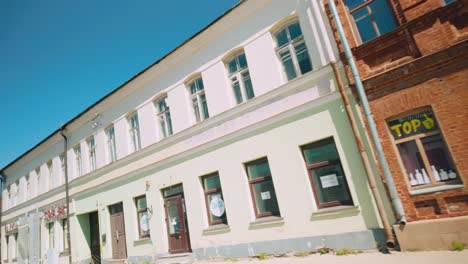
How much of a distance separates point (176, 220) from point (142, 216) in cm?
206

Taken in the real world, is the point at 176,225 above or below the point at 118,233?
below

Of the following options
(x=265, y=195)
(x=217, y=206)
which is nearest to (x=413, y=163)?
(x=265, y=195)

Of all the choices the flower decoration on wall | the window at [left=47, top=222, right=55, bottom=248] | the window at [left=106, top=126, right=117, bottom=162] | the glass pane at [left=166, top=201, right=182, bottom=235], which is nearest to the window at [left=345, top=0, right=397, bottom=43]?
the glass pane at [left=166, top=201, right=182, bottom=235]

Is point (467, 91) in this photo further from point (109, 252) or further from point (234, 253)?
point (109, 252)

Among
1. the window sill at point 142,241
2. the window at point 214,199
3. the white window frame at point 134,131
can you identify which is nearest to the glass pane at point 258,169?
the window at point 214,199

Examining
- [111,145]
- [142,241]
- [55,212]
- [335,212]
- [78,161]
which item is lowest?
[335,212]

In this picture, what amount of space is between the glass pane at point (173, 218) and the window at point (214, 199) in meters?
1.65

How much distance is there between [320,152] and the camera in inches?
314

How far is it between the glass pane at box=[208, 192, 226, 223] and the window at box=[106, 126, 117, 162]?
647 cm

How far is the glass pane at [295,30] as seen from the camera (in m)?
8.80

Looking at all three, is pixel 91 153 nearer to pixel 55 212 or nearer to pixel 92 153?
pixel 92 153

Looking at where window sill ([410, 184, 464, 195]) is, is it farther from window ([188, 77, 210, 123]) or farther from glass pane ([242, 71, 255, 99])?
window ([188, 77, 210, 123])

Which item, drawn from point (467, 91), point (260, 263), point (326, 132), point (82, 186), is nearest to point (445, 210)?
point (467, 91)

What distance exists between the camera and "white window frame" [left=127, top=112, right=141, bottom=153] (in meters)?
13.3
